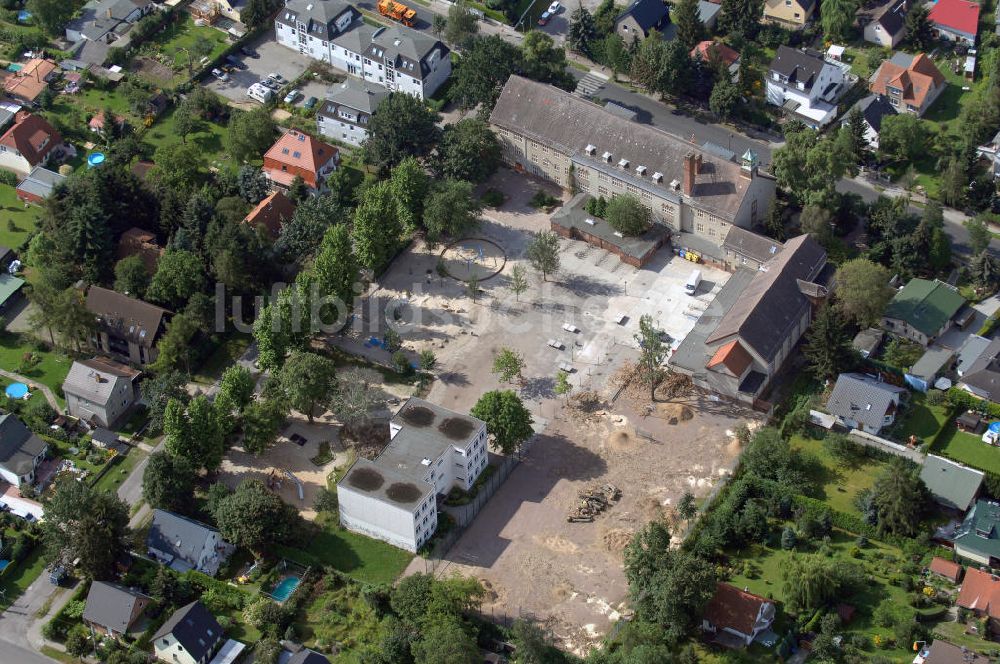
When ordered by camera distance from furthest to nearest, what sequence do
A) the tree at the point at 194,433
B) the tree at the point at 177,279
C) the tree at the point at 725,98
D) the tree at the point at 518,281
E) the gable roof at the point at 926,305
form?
the tree at the point at 725,98, the tree at the point at 518,281, the tree at the point at 177,279, the gable roof at the point at 926,305, the tree at the point at 194,433

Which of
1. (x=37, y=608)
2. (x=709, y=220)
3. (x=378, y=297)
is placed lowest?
(x=37, y=608)

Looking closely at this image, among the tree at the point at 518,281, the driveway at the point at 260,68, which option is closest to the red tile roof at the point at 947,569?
the tree at the point at 518,281

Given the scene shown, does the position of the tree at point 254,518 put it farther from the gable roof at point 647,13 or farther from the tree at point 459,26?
the gable roof at point 647,13

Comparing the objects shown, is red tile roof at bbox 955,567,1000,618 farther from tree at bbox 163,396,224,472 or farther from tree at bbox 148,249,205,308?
tree at bbox 148,249,205,308

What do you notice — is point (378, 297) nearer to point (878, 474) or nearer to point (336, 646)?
point (336, 646)

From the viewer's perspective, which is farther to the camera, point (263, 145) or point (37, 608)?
point (263, 145)

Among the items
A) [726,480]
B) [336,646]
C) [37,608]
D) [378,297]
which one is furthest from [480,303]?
[37,608]
